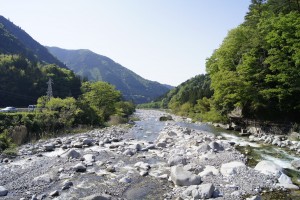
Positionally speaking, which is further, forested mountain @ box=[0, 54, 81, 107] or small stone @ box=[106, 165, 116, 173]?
forested mountain @ box=[0, 54, 81, 107]

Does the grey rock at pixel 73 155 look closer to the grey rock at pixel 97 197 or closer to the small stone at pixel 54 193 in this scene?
the small stone at pixel 54 193

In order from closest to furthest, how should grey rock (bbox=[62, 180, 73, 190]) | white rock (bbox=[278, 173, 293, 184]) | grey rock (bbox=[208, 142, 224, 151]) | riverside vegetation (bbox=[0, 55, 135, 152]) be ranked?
grey rock (bbox=[62, 180, 73, 190])
white rock (bbox=[278, 173, 293, 184])
grey rock (bbox=[208, 142, 224, 151])
riverside vegetation (bbox=[0, 55, 135, 152])

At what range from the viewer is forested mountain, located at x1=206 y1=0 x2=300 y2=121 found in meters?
31.3

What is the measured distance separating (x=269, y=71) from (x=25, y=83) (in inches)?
2644

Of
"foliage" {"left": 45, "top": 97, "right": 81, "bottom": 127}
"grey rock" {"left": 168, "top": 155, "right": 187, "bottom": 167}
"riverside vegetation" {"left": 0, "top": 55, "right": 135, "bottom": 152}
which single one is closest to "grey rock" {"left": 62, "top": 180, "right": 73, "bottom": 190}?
"grey rock" {"left": 168, "top": 155, "right": 187, "bottom": 167}

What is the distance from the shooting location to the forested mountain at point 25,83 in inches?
2992

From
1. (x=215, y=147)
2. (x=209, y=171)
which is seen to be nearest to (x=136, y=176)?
(x=209, y=171)

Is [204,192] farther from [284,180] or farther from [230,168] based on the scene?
[284,180]

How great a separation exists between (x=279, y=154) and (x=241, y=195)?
10.9m

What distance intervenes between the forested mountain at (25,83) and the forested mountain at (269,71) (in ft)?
186

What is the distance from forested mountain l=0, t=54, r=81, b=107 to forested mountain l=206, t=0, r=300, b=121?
56.8 metres

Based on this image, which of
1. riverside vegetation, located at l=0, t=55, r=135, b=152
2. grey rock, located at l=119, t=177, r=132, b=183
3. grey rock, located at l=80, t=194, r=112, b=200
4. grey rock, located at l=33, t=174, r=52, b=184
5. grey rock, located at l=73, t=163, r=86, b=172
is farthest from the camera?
riverside vegetation, located at l=0, t=55, r=135, b=152

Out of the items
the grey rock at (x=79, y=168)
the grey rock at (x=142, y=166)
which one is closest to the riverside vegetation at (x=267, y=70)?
the grey rock at (x=142, y=166)

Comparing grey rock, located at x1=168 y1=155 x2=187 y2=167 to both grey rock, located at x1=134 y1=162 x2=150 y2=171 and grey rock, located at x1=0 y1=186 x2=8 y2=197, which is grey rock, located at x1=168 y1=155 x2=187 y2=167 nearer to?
grey rock, located at x1=134 y1=162 x2=150 y2=171
